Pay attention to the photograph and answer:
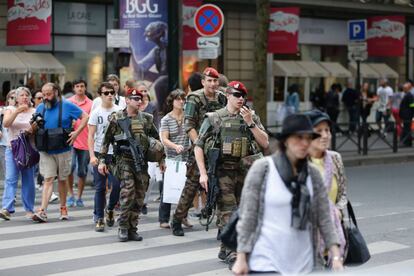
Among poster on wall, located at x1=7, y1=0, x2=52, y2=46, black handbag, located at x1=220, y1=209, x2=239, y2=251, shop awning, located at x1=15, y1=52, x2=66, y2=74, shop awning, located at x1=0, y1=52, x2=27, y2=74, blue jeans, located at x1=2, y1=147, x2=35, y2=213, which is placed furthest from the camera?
shop awning, located at x1=15, y1=52, x2=66, y2=74

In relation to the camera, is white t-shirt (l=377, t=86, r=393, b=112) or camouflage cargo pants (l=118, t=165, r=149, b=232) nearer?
camouflage cargo pants (l=118, t=165, r=149, b=232)

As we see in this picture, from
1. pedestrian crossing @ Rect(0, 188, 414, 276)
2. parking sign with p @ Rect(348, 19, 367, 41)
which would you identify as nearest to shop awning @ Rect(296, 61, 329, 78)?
parking sign with p @ Rect(348, 19, 367, 41)

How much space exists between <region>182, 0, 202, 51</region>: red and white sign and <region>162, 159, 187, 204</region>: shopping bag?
15.1m

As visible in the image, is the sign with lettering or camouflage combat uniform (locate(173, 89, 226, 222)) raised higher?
the sign with lettering

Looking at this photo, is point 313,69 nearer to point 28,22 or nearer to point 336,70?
point 336,70

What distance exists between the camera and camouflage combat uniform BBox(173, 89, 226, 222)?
30.9 feet

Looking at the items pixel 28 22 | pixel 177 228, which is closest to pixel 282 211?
pixel 177 228

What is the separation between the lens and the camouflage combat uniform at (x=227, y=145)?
8.05 meters

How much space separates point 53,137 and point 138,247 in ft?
7.41

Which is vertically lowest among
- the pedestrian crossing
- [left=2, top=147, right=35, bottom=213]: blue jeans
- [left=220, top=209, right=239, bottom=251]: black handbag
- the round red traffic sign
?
the pedestrian crossing

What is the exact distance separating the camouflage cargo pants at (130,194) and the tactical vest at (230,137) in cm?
165

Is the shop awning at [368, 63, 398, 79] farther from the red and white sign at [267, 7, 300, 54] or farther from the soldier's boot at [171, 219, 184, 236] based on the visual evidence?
the soldier's boot at [171, 219, 184, 236]

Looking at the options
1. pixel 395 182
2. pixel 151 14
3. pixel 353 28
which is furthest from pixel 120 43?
pixel 353 28

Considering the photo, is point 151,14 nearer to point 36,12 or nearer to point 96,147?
point 36,12
